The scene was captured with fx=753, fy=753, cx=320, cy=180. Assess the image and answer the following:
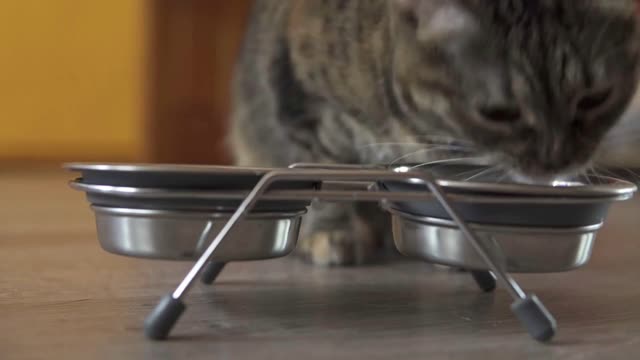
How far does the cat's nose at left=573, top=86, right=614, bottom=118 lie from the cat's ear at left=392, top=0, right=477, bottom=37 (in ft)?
0.49

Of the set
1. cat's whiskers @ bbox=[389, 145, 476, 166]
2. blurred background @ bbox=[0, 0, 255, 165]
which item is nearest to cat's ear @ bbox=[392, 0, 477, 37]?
cat's whiskers @ bbox=[389, 145, 476, 166]

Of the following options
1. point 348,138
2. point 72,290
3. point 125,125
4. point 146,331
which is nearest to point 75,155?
point 125,125

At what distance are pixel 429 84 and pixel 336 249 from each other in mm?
273

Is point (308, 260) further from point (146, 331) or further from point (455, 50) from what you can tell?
point (146, 331)

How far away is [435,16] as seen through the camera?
0.95m

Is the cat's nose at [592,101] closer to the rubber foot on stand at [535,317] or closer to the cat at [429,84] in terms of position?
the cat at [429,84]

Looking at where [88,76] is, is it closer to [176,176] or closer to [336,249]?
[336,249]

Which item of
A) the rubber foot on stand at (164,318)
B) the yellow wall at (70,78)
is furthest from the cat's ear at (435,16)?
the yellow wall at (70,78)

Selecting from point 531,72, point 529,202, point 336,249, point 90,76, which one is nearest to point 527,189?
point 529,202

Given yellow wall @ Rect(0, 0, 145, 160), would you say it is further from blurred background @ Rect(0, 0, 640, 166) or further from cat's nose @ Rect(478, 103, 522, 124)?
cat's nose @ Rect(478, 103, 522, 124)

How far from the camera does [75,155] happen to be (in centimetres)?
298

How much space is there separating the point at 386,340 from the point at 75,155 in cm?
255

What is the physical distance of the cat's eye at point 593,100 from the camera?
2.92ft

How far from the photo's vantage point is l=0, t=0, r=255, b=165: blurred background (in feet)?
9.43
